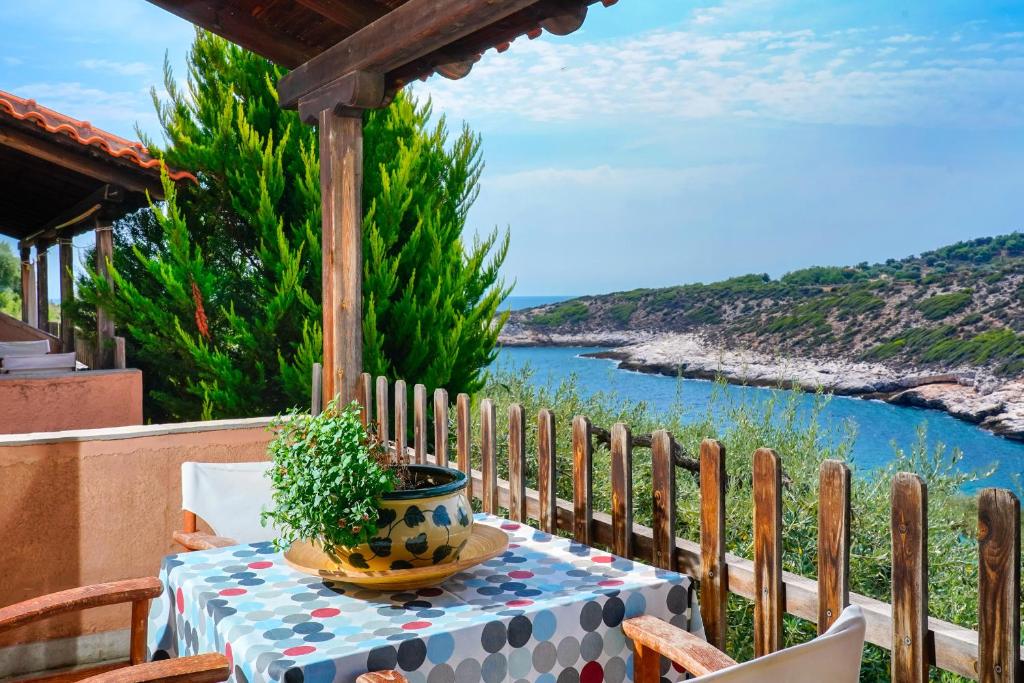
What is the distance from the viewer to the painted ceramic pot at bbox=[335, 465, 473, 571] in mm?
1525

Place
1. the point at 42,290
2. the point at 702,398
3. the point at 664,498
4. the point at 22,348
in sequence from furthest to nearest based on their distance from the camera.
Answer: the point at 42,290 < the point at 22,348 < the point at 702,398 < the point at 664,498

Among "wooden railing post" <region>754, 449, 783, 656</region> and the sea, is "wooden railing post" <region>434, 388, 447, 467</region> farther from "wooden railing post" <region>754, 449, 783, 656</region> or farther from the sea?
"wooden railing post" <region>754, 449, 783, 656</region>

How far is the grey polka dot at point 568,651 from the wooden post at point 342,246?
7.40ft

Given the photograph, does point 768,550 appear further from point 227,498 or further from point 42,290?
point 42,290

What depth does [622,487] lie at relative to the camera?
2.11 m

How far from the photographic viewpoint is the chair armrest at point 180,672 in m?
1.32

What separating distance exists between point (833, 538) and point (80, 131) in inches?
252

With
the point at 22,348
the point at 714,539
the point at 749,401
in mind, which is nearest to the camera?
the point at 714,539

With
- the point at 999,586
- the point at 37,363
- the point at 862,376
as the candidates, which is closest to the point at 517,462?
the point at 999,586

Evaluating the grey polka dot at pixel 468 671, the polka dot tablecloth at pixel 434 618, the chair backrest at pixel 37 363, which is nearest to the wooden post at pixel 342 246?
the polka dot tablecloth at pixel 434 618

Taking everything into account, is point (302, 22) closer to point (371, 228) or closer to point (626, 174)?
point (371, 228)

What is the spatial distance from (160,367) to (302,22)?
358cm

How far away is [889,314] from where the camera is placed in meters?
17.3

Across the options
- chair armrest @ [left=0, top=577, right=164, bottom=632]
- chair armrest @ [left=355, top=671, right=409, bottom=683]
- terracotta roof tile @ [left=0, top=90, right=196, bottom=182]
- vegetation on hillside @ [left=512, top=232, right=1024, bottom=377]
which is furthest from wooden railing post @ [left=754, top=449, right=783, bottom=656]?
vegetation on hillside @ [left=512, top=232, right=1024, bottom=377]
